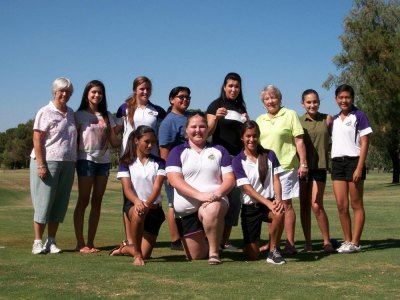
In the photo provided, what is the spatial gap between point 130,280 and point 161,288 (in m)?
0.52

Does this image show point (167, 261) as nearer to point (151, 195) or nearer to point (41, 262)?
point (151, 195)

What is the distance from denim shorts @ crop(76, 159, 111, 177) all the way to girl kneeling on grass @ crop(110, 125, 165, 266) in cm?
79

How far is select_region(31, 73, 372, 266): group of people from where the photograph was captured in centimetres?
718

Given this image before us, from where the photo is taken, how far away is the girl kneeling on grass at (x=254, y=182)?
732cm

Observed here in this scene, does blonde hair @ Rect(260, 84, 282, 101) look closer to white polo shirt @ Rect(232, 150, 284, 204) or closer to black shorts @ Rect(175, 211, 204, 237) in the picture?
white polo shirt @ Rect(232, 150, 284, 204)

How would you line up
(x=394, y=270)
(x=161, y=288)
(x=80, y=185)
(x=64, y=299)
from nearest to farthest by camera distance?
(x=64, y=299)
(x=161, y=288)
(x=394, y=270)
(x=80, y=185)

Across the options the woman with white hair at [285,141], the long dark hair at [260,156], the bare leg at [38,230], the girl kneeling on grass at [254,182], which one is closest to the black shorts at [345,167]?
the woman with white hair at [285,141]

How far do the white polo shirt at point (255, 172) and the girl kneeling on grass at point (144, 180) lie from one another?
97cm

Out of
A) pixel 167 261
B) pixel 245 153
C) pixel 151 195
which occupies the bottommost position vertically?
pixel 167 261

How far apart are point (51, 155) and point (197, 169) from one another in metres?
2.12

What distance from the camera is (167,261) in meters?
7.23

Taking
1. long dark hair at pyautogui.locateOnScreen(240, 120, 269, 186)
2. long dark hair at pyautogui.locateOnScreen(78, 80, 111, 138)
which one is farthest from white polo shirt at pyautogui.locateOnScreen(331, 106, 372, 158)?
long dark hair at pyautogui.locateOnScreen(78, 80, 111, 138)

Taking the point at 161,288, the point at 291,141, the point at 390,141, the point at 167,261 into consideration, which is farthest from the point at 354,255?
the point at 390,141

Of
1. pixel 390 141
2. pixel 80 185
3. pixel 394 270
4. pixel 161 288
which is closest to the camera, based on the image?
pixel 161 288
